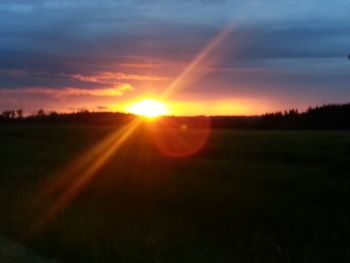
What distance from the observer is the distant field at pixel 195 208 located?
12008 mm

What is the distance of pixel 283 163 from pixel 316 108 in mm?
15702

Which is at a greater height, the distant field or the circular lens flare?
the circular lens flare

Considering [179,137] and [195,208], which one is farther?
[179,137]

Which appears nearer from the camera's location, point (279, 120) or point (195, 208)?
point (195, 208)

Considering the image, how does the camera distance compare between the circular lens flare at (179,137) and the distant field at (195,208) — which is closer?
the distant field at (195,208)

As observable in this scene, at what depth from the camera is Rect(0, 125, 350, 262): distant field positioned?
1201cm

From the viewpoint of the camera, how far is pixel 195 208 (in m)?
16.5

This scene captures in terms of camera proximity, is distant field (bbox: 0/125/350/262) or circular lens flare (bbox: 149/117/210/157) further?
circular lens flare (bbox: 149/117/210/157)

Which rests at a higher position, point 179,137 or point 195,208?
point 179,137

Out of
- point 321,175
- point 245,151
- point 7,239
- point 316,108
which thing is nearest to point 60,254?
point 7,239

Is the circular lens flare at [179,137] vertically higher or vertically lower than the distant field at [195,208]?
higher

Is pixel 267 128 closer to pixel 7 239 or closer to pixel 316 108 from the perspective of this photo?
pixel 316 108

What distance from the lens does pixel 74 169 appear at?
24359 mm

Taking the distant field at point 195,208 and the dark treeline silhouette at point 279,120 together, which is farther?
the dark treeline silhouette at point 279,120
